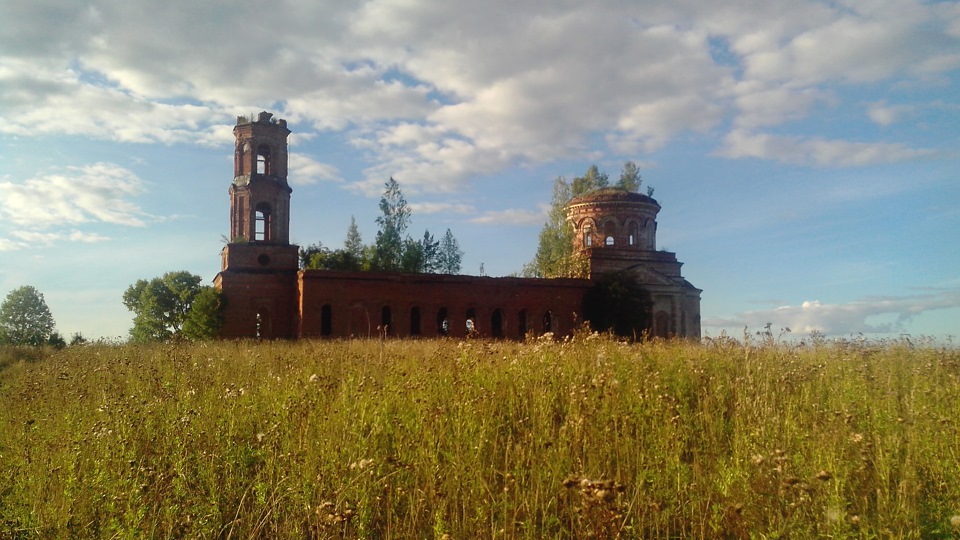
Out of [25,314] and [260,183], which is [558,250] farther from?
[25,314]

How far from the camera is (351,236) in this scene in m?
45.3

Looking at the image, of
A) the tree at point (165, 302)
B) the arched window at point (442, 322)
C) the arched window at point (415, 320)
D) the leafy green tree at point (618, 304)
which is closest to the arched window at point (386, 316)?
the arched window at point (415, 320)

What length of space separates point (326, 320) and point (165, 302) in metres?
20.7

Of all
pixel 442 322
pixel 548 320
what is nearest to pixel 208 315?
pixel 442 322

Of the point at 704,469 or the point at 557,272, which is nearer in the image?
the point at 704,469

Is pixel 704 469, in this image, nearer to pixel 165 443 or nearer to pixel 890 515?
pixel 890 515

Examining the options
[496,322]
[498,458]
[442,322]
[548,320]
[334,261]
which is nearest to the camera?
[498,458]

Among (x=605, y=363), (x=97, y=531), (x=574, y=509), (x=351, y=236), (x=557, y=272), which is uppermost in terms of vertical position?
(x=351, y=236)

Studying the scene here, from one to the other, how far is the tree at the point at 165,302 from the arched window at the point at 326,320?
58.7 feet

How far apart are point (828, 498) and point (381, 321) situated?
2642 centimetres

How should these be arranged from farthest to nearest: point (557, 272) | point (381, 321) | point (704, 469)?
point (557, 272) < point (381, 321) < point (704, 469)

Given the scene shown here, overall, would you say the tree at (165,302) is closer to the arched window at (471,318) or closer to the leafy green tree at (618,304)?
the arched window at (471,318)

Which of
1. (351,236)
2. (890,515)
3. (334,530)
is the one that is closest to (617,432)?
(890,515)

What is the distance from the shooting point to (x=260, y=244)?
28.3 m
